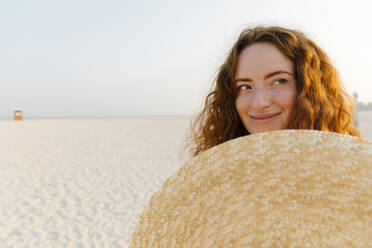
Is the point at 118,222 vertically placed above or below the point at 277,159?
below

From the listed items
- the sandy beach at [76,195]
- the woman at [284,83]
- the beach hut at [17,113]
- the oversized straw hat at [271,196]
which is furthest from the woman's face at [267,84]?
the beach hut at [17,113]

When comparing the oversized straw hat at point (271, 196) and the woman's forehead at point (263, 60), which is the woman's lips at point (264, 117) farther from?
the oversized straw hat at point (271, 196)

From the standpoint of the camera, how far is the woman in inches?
44.9

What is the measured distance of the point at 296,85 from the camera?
3.90 ft

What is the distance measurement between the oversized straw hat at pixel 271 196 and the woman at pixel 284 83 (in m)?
0.59

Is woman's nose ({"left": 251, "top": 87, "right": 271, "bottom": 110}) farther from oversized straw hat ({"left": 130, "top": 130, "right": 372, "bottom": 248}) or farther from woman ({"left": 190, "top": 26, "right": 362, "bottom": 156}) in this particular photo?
oversized straw hat ({"left": 130, "top": 130, "right": 372, "bottom": 248})

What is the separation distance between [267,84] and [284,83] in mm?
82

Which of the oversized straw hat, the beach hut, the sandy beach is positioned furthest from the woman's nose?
the beach hut

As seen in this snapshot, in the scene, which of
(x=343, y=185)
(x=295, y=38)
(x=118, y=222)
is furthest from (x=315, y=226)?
(x=118, y=222)

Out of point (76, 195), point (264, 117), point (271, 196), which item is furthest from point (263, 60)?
point (76, 195)

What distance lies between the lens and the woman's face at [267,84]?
1.13 meters

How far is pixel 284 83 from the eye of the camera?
116 centimetres

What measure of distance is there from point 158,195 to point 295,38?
3.05 ft

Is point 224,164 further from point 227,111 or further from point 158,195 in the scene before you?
point 227,111
